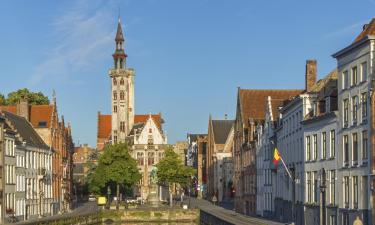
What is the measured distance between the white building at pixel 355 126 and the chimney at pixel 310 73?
21.3 metres

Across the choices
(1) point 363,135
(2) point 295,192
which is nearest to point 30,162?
(2) point 295,192

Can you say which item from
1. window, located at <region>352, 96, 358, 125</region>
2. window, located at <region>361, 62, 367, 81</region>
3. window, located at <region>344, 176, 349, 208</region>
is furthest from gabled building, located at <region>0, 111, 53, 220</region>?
window, located at <region>361, 62, 367, 81</region>

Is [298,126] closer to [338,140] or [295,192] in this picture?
[295,192]

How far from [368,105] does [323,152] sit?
Answer: 11548mm

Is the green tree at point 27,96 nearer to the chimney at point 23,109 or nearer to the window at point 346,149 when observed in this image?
the chimney at point 23,109

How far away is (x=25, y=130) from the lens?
111750mm

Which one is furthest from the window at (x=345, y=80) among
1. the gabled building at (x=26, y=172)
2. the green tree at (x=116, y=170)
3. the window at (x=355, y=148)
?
the green tree at (x=116, y=170)

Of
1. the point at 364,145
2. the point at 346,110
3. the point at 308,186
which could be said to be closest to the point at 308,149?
the point at 308,186

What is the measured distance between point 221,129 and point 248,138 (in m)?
62.8

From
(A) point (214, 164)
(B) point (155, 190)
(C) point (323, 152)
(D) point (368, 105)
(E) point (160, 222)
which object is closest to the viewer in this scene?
(D) point (368, 105)

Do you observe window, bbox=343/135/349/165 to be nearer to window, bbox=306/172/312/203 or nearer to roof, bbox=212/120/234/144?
window, bbox=306/172/312/203

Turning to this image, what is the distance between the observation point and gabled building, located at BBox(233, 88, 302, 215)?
358 feet

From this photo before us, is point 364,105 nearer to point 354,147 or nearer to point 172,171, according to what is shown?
point 354,147

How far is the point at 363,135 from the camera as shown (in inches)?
2159
